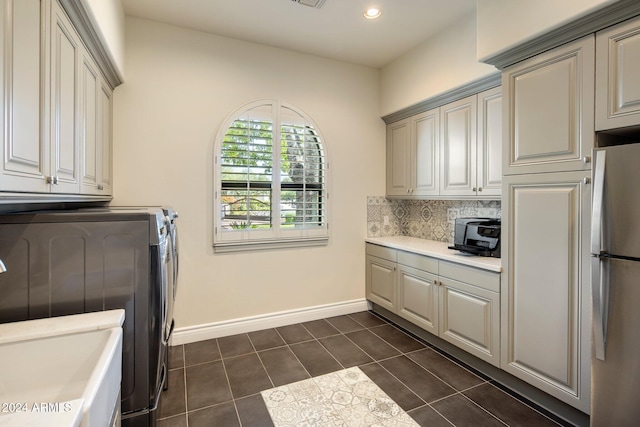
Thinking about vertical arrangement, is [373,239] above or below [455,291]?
above

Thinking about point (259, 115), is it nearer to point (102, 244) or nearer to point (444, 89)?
point (444, 89)

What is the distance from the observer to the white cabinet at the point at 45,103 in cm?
104

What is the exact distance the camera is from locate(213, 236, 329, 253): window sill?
303 cm

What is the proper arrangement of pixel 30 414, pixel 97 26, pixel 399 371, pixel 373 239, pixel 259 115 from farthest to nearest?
pixel 373 239 < pixel 259 115 < pixel 399 371 < pixel 97 26 < pixel 30 414

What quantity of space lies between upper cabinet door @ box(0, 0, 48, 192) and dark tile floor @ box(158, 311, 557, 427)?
61.9 inches

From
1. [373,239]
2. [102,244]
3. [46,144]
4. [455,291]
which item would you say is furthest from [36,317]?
[373,239]

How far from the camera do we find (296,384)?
7.42ft

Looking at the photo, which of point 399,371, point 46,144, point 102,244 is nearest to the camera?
point 46,144

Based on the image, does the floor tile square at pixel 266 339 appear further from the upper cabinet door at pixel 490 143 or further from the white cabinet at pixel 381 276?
the upper cabinet door at pixel 490 143

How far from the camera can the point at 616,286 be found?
4.86 feet

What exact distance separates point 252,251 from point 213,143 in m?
1.09

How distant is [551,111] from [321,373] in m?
2.32

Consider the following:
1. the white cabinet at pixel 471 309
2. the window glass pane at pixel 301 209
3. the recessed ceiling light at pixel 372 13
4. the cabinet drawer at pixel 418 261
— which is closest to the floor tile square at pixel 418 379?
the white cabinet at pixel 471 309

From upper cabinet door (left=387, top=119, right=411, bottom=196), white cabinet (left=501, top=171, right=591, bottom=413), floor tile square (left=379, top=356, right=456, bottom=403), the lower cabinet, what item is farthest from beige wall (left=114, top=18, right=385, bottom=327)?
white cabinet (left=501, top=171, right=591, bottom=413)
